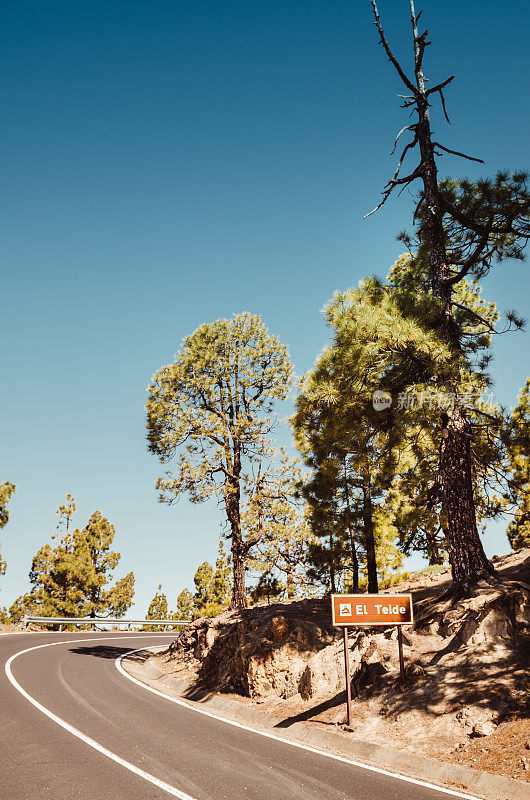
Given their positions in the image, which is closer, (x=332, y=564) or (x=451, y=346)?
(x=451, y=346)

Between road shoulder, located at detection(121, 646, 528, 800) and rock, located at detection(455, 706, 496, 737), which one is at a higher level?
rock, located at detection(455, 706, 496, 737)

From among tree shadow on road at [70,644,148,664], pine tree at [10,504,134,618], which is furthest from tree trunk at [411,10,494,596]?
pine tree at [10,504,134,618]

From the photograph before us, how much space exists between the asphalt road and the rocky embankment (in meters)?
1.28

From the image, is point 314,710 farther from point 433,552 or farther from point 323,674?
point 433,552

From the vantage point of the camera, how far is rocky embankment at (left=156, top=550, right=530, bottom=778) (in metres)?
7.36

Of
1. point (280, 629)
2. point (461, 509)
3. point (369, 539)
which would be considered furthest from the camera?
point (369, 539)

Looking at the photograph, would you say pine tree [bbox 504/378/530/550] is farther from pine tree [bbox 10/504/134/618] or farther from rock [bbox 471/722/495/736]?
pine tree [bbox 10/504/134/618]

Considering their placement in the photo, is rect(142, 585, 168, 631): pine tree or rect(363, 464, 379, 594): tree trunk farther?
rect(142, 585, 168, 631): pine tree

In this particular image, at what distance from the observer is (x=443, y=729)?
7.53 meters

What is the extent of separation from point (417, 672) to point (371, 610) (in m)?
1.25

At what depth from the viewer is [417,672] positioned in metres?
9.16

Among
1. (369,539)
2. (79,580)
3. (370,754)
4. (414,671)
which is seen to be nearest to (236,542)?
(369,539)

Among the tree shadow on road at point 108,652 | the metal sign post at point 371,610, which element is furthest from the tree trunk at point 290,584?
the metal sign post at point 371,610

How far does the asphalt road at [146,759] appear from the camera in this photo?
6.02m
